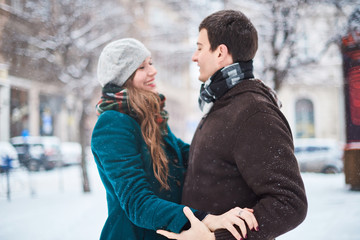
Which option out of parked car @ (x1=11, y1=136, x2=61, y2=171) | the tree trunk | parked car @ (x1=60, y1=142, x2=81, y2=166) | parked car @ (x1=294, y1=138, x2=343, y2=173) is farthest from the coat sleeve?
parked car @ (x1=60, y1=142, x2=81, y2=166)

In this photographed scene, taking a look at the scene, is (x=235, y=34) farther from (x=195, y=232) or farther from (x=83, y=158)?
(x=83, y=158)

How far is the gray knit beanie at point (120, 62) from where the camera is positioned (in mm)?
1960

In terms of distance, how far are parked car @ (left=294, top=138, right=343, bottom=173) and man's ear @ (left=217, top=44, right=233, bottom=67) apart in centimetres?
1159

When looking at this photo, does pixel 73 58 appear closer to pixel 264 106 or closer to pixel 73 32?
pixel 73 32

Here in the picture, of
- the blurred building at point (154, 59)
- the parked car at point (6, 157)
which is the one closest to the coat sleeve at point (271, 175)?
the blurred building at point (154, 59)

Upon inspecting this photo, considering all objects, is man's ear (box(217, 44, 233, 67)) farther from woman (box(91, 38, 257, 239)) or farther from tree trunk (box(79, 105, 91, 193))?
tree trunk (box(79, 105, 91, 193))

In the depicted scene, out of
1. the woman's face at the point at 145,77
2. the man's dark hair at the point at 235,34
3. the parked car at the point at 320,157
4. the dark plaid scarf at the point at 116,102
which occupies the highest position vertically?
the man's dark hair at the point at 235,34

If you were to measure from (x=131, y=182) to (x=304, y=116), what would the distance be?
889 inches

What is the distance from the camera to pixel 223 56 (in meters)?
1.73

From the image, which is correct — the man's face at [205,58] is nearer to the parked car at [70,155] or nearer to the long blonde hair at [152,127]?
the long blonde hair at [152,127]

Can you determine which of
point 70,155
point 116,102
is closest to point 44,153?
point 70,155

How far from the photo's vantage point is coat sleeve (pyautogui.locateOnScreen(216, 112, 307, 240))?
1.35m

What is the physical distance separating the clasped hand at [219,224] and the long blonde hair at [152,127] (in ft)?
1.22

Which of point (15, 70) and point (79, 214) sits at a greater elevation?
A: point (15, 70)
